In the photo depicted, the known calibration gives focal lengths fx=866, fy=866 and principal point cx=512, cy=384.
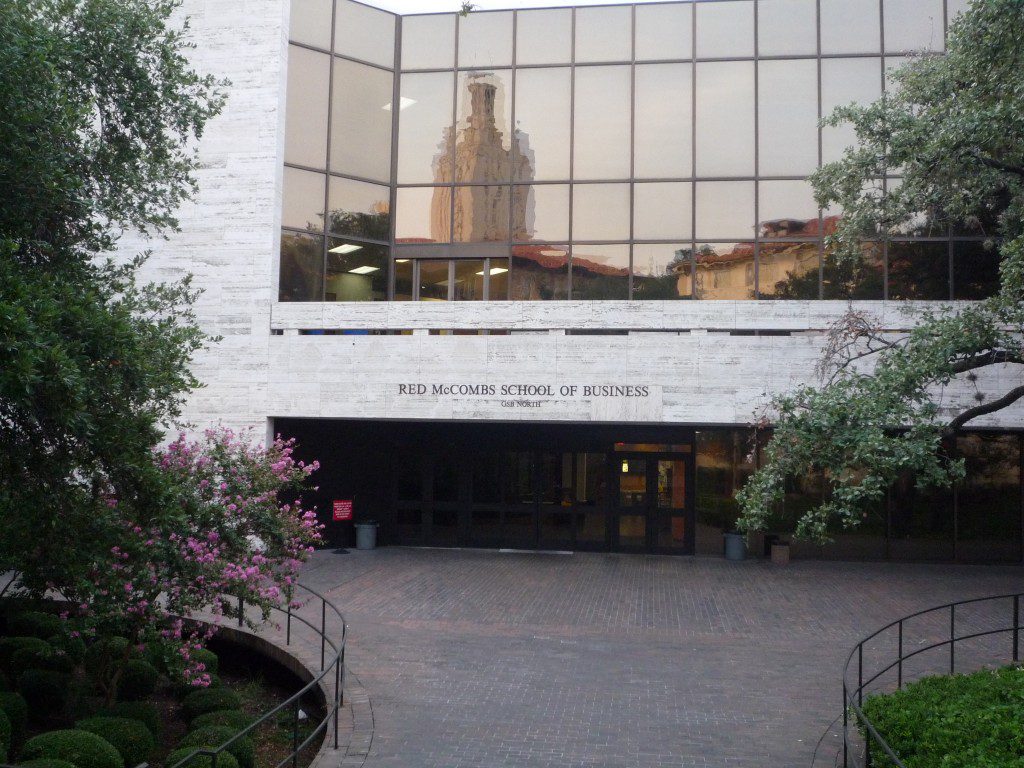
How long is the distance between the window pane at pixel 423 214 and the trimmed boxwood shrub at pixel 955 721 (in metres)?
16.5

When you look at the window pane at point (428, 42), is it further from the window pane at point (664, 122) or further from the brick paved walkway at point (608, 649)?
the brick paved walkway at point (608, 649)

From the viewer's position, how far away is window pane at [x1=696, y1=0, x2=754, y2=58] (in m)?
21.8

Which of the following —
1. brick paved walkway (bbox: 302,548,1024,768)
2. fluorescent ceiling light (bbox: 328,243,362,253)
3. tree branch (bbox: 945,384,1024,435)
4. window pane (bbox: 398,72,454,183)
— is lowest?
brick paved walkway (bbox: 302,548,1024,768)

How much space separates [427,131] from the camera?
2281 cm

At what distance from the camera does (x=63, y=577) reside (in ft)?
32.8

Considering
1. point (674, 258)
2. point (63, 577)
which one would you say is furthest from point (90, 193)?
point (674, 258)

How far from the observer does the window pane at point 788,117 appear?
69.7ft

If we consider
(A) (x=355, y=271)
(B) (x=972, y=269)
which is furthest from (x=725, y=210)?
(A) (x=355, y=271)

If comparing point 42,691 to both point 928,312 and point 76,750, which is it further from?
point 928,312

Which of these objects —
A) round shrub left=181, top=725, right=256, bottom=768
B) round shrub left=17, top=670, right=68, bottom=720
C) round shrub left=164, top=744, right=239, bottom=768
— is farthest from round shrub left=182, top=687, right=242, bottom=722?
round shrub left=164, top=744, right=239, bottom=768

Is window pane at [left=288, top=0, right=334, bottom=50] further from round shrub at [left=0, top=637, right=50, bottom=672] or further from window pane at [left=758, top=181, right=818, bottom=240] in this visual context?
round shrub at [left=0, top=637, right=50, bottom=672]

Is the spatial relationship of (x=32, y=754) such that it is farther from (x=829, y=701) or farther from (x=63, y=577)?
(x=829, y=701)

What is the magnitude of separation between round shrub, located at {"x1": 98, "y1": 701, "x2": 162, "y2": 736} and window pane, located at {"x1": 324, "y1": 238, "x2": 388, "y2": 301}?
504 inches

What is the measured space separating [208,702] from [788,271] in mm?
16090
